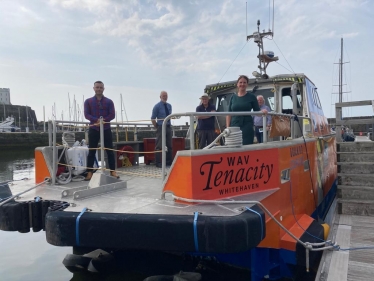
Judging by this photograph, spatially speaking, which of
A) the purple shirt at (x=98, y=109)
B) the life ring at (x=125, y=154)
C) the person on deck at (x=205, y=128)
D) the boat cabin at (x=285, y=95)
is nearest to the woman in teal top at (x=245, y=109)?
the boat cabin at (x=285, y=95)

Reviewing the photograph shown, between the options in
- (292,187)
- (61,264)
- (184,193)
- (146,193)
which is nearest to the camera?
(184,193)

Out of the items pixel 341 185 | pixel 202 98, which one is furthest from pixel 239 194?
pixel 341 185

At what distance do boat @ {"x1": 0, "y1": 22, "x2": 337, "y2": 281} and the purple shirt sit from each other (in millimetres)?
662

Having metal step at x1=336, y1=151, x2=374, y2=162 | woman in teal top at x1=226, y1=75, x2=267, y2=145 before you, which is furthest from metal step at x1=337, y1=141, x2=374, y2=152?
woman in teal top at x1=226, y1=75, x2=267, y2=145

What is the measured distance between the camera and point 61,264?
5.67 m

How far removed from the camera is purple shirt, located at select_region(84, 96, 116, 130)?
5.43 meters

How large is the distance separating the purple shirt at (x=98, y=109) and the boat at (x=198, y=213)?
2.17 ft

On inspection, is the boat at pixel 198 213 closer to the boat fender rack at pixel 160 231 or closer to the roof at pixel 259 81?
the boat fender rack at pixel 160 231

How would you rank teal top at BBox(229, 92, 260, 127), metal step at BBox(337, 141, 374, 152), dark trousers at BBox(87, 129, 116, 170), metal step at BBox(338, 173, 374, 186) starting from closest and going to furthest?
teal top at BBox(229, 92, 260, 127)
dark trousers at BBox(87, 129, 116, 170)
metal step at BBox(338, 173, 374, 186)
metal step at BBox(337, 141, 374, 152)

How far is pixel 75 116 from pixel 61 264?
45.4 meters

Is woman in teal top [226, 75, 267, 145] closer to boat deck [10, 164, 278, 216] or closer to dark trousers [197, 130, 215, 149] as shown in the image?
boat deck [10, 164, 278, 216]

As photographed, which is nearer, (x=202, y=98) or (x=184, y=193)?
(x=184, y=193)

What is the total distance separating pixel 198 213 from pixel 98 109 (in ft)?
9.73

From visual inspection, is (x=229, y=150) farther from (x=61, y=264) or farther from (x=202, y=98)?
(x=61, y=264)
